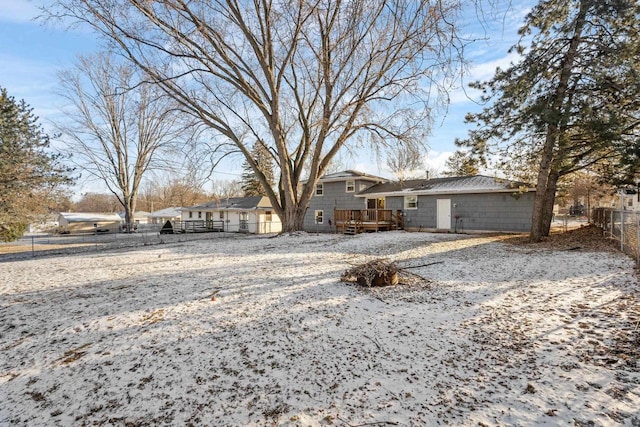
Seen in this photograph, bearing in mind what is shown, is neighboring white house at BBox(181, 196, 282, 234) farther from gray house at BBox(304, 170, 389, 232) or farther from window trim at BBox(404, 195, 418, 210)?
window trim at BBox(404, 195, 418, 210)

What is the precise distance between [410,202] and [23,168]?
67.2ft

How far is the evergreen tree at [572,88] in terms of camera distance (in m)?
8.90

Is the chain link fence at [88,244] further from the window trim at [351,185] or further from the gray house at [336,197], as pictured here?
the window trim at [351,185]

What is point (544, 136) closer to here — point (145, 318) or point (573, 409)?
point (573, 409)

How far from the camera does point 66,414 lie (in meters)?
2.44

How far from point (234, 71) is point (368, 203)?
12.8 m

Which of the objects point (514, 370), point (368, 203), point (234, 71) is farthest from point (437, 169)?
point (514, 370)

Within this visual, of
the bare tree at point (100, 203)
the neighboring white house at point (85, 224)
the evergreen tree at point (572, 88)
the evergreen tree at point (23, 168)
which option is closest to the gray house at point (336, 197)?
the evergreen tree at point (572, 88)

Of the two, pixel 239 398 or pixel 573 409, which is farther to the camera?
pixel 239 398

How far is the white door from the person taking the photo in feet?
57.2

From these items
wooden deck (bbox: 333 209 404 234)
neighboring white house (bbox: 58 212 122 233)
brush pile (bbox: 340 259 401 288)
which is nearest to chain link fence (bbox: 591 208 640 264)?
brush pile (bbox: 340 259 401 288)

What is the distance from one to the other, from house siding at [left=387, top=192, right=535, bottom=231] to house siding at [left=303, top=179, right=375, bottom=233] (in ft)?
14.1

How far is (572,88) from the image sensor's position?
10.1m

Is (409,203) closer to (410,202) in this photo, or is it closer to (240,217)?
(410,202)
